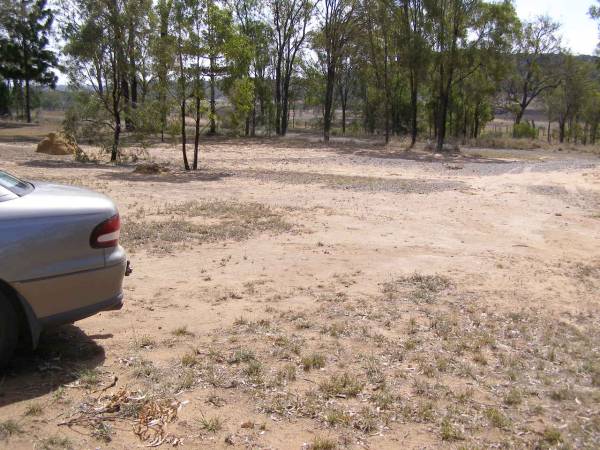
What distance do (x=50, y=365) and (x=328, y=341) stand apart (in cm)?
210

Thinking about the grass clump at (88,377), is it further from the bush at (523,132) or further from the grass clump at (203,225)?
the bush at (523,132)

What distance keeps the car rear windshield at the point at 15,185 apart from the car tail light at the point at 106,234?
1.79ft

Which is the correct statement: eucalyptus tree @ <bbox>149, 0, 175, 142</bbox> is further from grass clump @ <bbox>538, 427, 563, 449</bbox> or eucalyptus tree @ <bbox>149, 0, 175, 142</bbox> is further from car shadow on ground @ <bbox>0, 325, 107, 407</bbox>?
grass clump @ <bbox>538, 427, 563, 449</bbox>

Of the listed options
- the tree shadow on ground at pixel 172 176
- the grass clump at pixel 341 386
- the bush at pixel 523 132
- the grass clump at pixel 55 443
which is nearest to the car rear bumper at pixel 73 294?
the grass clump at pixel 55 443

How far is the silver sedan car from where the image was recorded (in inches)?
150

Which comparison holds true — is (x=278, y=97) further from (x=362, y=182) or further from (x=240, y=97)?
(x=362, y=182)

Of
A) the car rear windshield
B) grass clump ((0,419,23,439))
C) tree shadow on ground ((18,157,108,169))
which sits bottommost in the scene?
grass clump ((0,419,23,439))

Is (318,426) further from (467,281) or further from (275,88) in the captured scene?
(275,88)

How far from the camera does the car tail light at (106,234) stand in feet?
13.6

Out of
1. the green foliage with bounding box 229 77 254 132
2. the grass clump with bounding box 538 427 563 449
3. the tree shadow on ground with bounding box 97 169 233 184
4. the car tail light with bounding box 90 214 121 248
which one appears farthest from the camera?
the green foliage with bounding box 229 77 254 132

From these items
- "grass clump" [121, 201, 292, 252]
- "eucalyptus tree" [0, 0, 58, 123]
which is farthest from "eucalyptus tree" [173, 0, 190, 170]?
"eucalyptus tree" [0, 0, 58, 123]

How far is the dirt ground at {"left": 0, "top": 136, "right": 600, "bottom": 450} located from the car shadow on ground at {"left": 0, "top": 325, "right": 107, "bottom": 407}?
0.05 ft

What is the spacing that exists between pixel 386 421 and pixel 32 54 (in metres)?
47.9

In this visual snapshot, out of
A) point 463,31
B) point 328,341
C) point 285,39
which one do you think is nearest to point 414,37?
point 463,31
